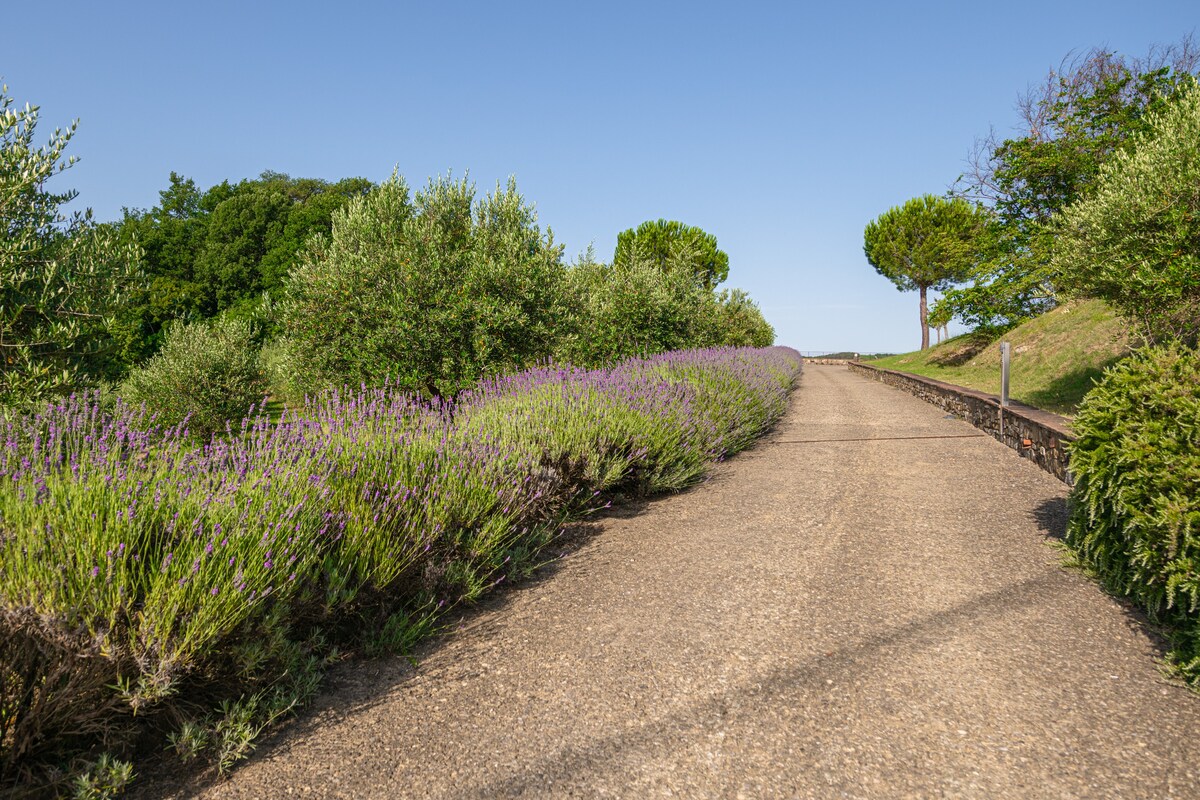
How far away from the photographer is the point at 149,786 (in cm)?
271

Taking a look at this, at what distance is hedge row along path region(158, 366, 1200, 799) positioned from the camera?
2.76 meters

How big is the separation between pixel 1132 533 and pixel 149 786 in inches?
223

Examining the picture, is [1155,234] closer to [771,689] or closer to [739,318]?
[771,689]

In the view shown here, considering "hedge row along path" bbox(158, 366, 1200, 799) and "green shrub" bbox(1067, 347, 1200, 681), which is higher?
"green shrub" bbox(1067, 347, 1200, 681)

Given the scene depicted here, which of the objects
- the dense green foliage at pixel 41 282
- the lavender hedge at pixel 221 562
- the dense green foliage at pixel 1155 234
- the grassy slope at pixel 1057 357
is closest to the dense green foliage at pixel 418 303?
the dense green foliage at pixel 41 282

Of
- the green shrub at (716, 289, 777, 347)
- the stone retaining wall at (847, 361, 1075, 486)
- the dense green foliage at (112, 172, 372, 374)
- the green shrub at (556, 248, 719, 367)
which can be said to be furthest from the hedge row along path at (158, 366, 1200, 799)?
the dense green foliage at (112, 172, 372, 374)

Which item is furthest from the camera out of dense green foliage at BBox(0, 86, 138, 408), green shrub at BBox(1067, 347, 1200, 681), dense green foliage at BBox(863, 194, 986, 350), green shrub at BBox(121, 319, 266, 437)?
dense green foliage at BBox(863, 194, 986, 350)

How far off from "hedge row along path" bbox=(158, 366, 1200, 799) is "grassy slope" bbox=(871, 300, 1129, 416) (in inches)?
439

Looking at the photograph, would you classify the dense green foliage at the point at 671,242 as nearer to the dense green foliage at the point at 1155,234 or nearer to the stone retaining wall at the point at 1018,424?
the stone retaining wall at the point at 1018,424

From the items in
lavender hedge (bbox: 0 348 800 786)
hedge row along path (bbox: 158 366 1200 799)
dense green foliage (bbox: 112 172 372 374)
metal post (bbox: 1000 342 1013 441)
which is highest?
dense green foliage (bbox: 112 172 372 374)

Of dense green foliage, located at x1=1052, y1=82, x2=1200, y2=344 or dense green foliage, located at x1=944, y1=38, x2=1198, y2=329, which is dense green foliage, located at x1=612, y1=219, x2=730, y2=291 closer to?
dense green foliage, located at x1=944, y1=38, x2=1198, y2=329

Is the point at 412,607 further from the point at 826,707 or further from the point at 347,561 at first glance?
the point at 826,707

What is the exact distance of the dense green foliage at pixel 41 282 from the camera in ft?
24.3

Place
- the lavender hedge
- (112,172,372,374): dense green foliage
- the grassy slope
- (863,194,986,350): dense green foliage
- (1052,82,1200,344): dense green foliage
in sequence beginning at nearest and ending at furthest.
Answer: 1. the lavender hedge
2. (1052,82,1200,344): dense green foliage
3. the grassy slope
4. (112,172,372,374): dense green foliage
5. (863,194,986,350): dense green foliage
